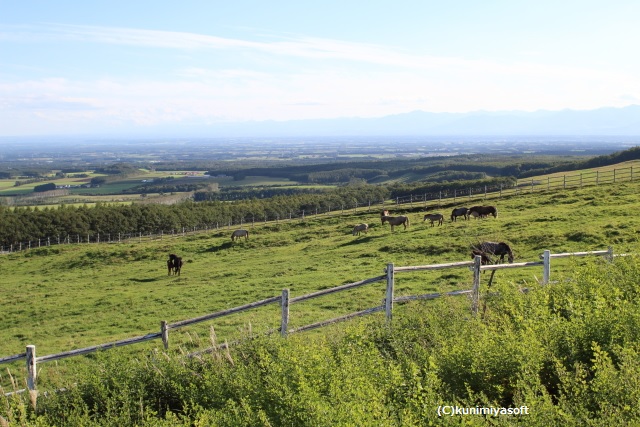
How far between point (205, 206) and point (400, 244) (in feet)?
178

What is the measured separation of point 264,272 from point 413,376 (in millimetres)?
18557

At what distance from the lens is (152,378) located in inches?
332

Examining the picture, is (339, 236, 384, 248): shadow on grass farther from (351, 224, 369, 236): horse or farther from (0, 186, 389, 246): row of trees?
(0, 186, 389, 246): row of trees

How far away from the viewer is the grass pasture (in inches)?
638

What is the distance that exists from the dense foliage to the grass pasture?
1.77m

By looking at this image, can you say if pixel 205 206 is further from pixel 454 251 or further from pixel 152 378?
pixel 152 378

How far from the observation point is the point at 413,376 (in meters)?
6.52

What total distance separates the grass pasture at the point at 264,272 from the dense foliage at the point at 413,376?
1.77 meters

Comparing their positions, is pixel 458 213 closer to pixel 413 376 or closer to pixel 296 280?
pixel 296 280

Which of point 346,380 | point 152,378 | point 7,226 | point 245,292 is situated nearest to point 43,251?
point 7,226

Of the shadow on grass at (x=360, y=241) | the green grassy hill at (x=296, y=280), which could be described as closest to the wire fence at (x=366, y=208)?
the green grassy hill at (x=296, y=280)

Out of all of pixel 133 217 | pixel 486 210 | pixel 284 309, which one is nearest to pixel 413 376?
pixel 284 309

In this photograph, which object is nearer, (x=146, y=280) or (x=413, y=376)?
(x=413, y=376)

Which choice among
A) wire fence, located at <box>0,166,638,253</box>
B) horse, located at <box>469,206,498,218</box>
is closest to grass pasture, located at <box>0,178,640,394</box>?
horse, located at <box>469,206,498,218</box>
